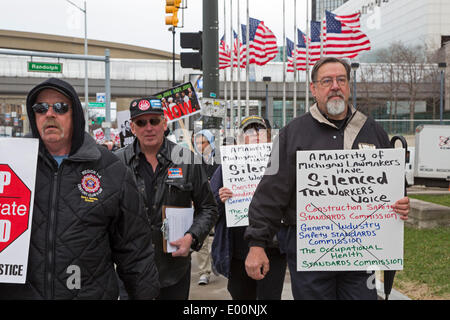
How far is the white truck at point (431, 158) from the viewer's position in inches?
710

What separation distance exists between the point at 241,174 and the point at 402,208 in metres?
1.78

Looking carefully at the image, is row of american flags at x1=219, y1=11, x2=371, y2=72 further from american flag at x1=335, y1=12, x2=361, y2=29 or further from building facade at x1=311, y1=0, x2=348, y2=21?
building facade at x1=311, y1=0, x2=348, y2=21

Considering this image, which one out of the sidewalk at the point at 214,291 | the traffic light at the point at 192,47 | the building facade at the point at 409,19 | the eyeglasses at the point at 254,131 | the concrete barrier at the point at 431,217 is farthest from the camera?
the building facade at the point at 409,19

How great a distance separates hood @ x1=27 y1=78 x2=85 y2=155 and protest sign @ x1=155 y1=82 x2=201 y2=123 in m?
4.31

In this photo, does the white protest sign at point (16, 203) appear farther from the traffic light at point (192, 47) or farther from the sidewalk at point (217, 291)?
the traffic light at point (192, 47)

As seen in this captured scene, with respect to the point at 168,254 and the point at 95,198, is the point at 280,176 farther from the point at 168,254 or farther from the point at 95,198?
the point at 95,198

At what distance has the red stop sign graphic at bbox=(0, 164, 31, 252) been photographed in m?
2.51

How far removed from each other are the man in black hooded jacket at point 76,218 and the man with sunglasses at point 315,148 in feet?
2.79

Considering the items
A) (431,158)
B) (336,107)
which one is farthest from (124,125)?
(431,158)

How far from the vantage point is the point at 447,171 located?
59.0ft

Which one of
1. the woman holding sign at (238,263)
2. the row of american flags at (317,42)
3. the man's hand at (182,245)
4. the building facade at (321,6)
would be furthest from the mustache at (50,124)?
the building facade at (321,6)

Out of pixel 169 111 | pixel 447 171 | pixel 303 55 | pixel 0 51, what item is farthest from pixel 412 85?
pixel 169 111

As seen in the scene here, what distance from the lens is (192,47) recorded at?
901cm

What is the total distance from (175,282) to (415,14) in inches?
3013
